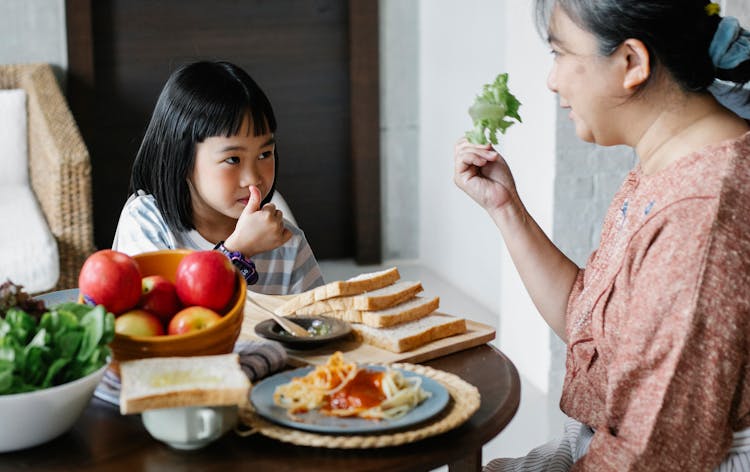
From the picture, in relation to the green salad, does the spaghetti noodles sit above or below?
below

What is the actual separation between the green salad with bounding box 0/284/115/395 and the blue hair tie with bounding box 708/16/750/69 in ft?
2.96

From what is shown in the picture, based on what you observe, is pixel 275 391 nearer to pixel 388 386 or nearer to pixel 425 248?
pixel 388 386

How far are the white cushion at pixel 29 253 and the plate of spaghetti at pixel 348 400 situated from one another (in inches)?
87.8

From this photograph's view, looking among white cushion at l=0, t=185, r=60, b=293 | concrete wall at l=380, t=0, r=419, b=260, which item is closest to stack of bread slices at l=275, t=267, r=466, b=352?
white cushion at l=0, t=185, r=60, b=293

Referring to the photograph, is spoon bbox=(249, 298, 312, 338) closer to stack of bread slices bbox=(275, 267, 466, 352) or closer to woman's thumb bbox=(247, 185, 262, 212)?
stack of bread slices bbox=(275, 267, 466, 352)

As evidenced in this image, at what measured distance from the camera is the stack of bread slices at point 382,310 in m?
1.52

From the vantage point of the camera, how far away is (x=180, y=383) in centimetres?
116

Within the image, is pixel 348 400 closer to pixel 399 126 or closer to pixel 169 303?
pixel 169 303

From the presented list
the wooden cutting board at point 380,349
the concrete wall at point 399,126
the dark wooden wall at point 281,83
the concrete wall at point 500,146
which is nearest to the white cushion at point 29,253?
the dark wooden wall at point 281,83

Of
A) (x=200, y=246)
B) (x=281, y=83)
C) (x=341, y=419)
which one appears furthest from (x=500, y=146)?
(x=341, y=419)

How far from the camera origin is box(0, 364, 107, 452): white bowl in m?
1.13

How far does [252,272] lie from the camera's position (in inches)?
75.4

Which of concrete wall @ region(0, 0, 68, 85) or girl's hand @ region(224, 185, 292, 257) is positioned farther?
concrete wall @ region(0, 0, 68, 85)

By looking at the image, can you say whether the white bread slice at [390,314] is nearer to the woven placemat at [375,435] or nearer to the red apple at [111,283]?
the woven placemat at [375,435]
